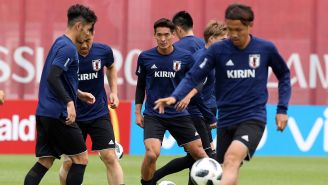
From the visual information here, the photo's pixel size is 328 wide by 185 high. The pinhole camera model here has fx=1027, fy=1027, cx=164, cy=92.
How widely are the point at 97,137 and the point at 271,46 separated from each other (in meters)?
2.59

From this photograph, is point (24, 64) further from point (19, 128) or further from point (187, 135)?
point (187, 135)

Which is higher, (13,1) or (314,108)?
(13,1)

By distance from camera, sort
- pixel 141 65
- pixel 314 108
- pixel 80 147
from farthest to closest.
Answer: pixel 314 108, pixel 141 65, pixel 80 147

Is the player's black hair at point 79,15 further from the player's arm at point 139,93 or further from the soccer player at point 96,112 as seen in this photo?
the player's arm at point 139,93

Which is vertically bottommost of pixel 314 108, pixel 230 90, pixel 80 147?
pixel 314 108

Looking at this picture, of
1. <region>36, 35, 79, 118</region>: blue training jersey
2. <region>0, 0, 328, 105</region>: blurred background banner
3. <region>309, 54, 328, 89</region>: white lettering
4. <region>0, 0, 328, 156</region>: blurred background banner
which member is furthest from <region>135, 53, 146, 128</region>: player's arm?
<region>309, 54, 328, 89</region>: white lettering

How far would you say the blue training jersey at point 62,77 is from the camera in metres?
10.1

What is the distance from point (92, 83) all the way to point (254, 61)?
8.24 ft

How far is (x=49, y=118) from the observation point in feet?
33.7

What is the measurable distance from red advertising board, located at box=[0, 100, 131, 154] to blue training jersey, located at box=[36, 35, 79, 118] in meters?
9.10

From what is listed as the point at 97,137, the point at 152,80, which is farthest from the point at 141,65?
the point at 97,137

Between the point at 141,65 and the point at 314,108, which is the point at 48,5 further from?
the point at 141,65

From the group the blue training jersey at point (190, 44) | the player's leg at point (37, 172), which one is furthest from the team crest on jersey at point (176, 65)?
the player's leg at point (37, 172)

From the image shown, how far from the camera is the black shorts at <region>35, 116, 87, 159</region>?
10281mm
